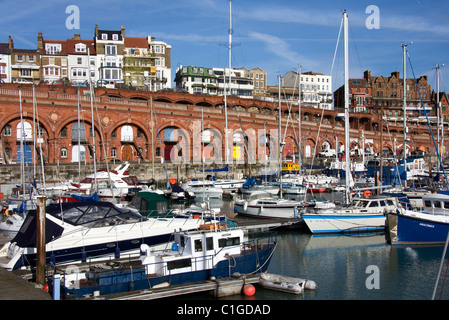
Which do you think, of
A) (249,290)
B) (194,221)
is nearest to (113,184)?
(194,221)

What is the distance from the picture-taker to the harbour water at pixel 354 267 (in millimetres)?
16672

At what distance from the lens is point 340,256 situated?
73.0ft

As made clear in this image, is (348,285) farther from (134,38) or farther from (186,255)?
(134,38)

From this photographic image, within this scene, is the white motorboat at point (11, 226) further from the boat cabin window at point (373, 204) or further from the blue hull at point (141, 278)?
the boat cabin window at point (373, 204)

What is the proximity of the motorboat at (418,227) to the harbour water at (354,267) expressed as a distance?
18.3 inches

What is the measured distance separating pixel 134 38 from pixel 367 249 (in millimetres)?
70598

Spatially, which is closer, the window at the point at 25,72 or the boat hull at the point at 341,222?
the boat hull at the point at 341,222

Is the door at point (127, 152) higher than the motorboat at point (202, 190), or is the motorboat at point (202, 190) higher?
the door at point (127, 152)

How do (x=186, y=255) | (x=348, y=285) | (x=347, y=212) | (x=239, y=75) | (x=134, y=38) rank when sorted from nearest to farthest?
(x=186, y=255) < (x=348, y=285) < (x=347, y=212) < (x=134, y=38) < (x=239, y=75)

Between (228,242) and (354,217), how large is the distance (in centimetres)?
1194

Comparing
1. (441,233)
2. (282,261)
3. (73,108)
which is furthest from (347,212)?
(73,108)

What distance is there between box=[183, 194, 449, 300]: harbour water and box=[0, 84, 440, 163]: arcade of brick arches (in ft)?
74.8

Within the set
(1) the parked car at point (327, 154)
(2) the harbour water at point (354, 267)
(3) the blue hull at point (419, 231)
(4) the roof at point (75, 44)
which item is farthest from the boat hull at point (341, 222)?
(4) the roof at point (75, 44)

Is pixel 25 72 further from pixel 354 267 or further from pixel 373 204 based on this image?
pixel 354 267
